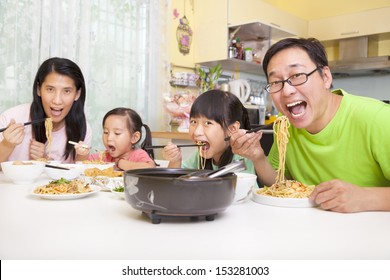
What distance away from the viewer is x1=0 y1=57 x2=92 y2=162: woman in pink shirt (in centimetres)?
199

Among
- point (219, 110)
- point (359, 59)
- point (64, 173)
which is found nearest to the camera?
point (64, 173)

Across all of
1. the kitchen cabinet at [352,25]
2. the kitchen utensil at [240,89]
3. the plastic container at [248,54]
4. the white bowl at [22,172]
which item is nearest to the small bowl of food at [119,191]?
the white bowl at [22,172]

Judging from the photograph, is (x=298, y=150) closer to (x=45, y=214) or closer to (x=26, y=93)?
(x=45, y=214)

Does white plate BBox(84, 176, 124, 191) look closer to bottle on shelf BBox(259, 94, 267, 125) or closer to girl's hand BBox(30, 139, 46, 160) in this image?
girl's hand BBox(30, 139, 46, 160)

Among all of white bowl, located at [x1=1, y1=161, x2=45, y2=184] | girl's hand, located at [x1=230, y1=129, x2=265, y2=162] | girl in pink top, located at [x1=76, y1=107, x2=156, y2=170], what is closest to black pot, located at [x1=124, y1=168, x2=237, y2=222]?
girl's hand, located at [x1=230, y1=129, x2=265, y2=162]

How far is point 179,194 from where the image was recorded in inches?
29.6

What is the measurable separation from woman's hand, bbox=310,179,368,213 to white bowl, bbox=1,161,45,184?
35.7 inches

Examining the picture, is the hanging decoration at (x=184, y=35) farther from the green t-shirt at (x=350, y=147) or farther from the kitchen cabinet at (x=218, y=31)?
the green t-shirt at (x=350, y=147)

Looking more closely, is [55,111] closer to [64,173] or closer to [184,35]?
[64,173]

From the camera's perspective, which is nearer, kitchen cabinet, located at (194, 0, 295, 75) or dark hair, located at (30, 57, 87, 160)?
dark hair, located at (30, 57, 87, 160)

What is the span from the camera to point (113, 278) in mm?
586

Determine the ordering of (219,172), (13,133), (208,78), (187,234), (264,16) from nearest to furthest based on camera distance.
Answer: (187,234) → (219,172) → (13,133) → (208,78) → (264,16)

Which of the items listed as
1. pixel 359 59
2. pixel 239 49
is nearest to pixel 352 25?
pixel 359 59

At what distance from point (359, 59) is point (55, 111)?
12.2ft
